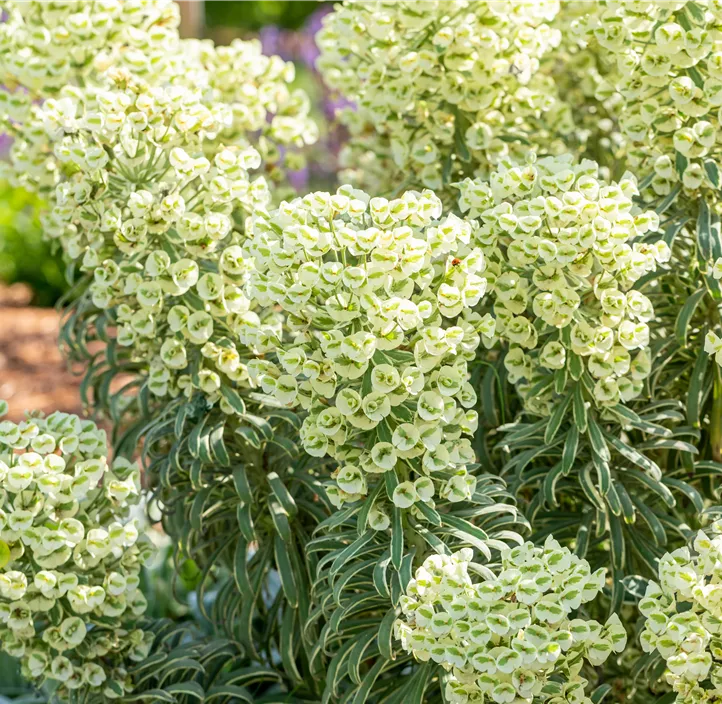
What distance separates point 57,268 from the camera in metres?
6.31

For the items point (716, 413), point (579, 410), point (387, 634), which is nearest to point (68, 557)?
point (387, 634)

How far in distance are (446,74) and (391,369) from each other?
107cm

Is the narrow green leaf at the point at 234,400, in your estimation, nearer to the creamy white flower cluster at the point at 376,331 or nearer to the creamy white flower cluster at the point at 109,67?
the creamy white flower cluster at the point at 376,331

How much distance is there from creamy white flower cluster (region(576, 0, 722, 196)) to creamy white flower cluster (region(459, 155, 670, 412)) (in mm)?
233

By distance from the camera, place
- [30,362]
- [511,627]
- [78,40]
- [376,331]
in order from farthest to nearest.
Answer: [30,362] → [78,40] → [376,331] → [511,627]

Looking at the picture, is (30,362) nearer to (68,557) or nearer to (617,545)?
(68,557)

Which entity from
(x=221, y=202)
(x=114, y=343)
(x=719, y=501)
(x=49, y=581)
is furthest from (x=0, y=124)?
(x=719, y=501)

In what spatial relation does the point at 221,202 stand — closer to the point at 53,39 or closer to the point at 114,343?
the point at 114,343

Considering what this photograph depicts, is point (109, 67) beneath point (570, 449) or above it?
above

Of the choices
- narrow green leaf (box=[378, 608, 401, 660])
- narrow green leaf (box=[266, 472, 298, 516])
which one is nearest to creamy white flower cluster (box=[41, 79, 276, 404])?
narrow green leaf (box=[266, 472, 298, 516])

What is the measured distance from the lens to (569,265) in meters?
1.99

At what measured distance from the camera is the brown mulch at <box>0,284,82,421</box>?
5.30m

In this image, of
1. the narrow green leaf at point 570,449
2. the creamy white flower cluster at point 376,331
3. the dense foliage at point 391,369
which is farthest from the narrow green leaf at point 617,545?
the creamy white flower cluster at point 376,331

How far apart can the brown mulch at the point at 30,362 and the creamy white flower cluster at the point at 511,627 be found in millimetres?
3540
